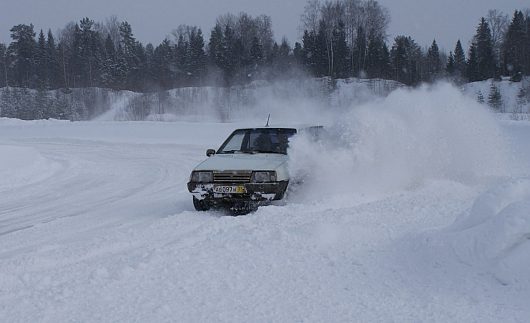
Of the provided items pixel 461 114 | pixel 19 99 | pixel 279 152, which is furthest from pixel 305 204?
pixel 19 99

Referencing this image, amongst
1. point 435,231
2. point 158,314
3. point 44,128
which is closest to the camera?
point 158,314

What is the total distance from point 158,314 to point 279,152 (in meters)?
5.00

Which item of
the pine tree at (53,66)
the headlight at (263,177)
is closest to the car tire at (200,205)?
the headlight at (263,177)

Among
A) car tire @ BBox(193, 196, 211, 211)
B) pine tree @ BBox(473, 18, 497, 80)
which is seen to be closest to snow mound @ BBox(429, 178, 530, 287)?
car tire @ BBox(193, 196, 211, 211)

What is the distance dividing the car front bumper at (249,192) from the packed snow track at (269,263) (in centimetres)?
31

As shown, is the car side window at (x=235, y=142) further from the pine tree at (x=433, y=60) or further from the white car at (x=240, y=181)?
the pine tree at (x=433, y=60)

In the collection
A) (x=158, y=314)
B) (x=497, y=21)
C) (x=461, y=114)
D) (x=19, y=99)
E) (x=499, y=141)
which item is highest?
(x=497, y=21)

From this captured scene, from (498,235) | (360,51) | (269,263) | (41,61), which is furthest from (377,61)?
(498,235)

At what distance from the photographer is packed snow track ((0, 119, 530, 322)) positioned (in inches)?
137

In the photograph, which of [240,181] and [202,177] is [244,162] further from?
[202,177]

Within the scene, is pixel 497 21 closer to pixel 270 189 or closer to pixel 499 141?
pixel 499 141

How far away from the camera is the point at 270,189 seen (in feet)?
23.1

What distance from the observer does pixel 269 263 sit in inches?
175

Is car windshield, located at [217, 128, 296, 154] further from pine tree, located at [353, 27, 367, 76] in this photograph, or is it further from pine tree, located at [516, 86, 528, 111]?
pine tree, located at [353, 27, 367, 76]
